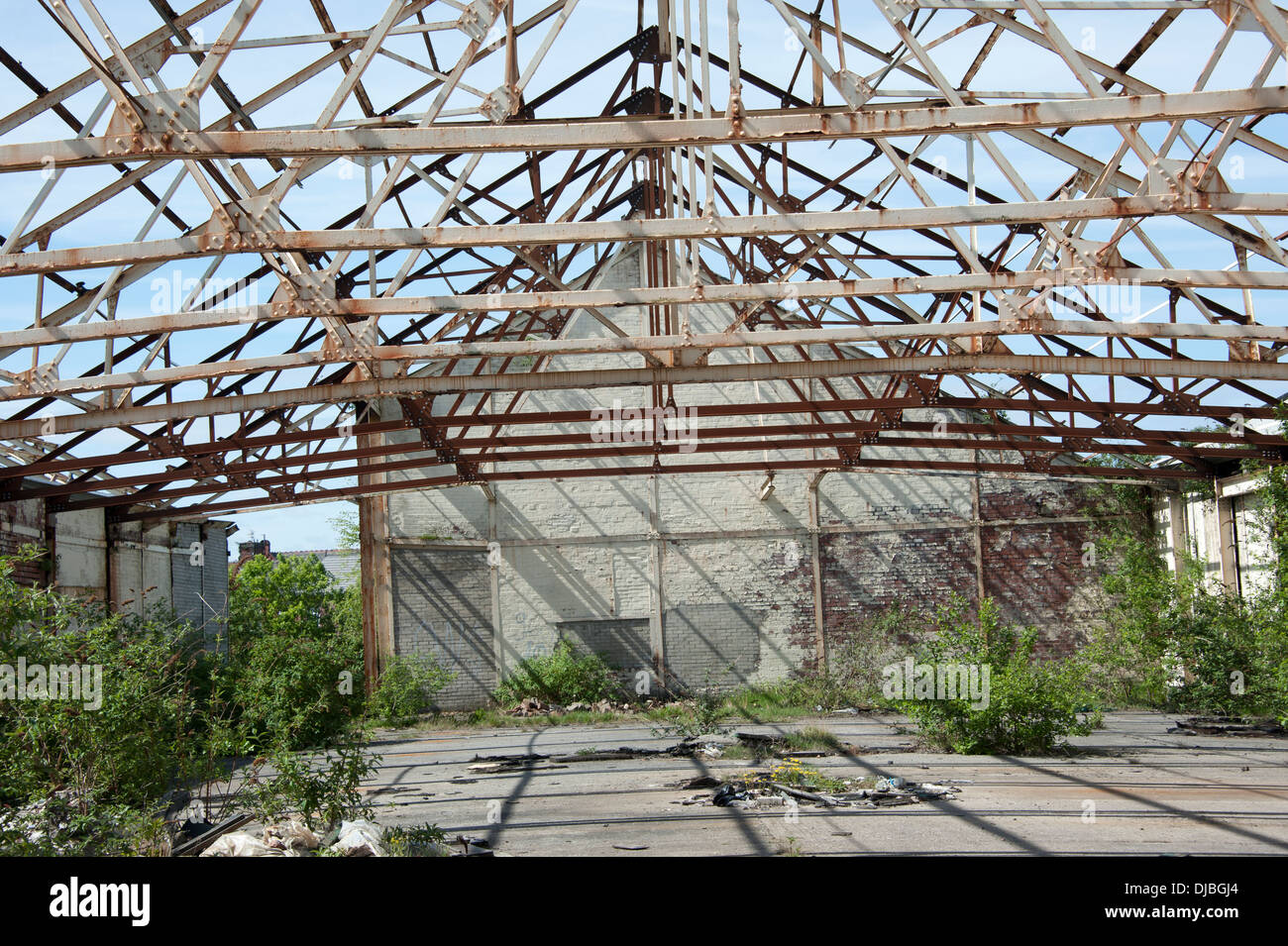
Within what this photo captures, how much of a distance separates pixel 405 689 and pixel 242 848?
11709mm

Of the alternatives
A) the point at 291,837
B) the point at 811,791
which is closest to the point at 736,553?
the point at 811,791

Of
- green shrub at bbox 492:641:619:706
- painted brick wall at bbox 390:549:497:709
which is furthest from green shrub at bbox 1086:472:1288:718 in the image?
painted brick wall at bbox 390:549:497:709

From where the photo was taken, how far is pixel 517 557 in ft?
70.3

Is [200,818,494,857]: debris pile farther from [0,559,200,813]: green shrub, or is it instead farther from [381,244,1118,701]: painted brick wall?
[381,244,1118,701]: painted brick wall

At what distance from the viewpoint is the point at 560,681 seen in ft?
67.9

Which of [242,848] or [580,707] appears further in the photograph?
[580,707]

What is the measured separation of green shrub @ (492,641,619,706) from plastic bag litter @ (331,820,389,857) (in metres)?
11.7

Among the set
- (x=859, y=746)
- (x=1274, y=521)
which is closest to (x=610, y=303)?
(x=859, y=746)

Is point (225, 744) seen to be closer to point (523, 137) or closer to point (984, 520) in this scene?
point (523, 137)

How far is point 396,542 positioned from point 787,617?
7925 mm

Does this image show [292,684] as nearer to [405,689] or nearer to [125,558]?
[405,689]

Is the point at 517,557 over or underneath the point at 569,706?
over

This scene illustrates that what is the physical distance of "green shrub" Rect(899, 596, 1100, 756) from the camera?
14000 millimetres

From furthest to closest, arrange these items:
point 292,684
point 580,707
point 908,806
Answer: point 580,707 → point 292,684 → point 908,806
